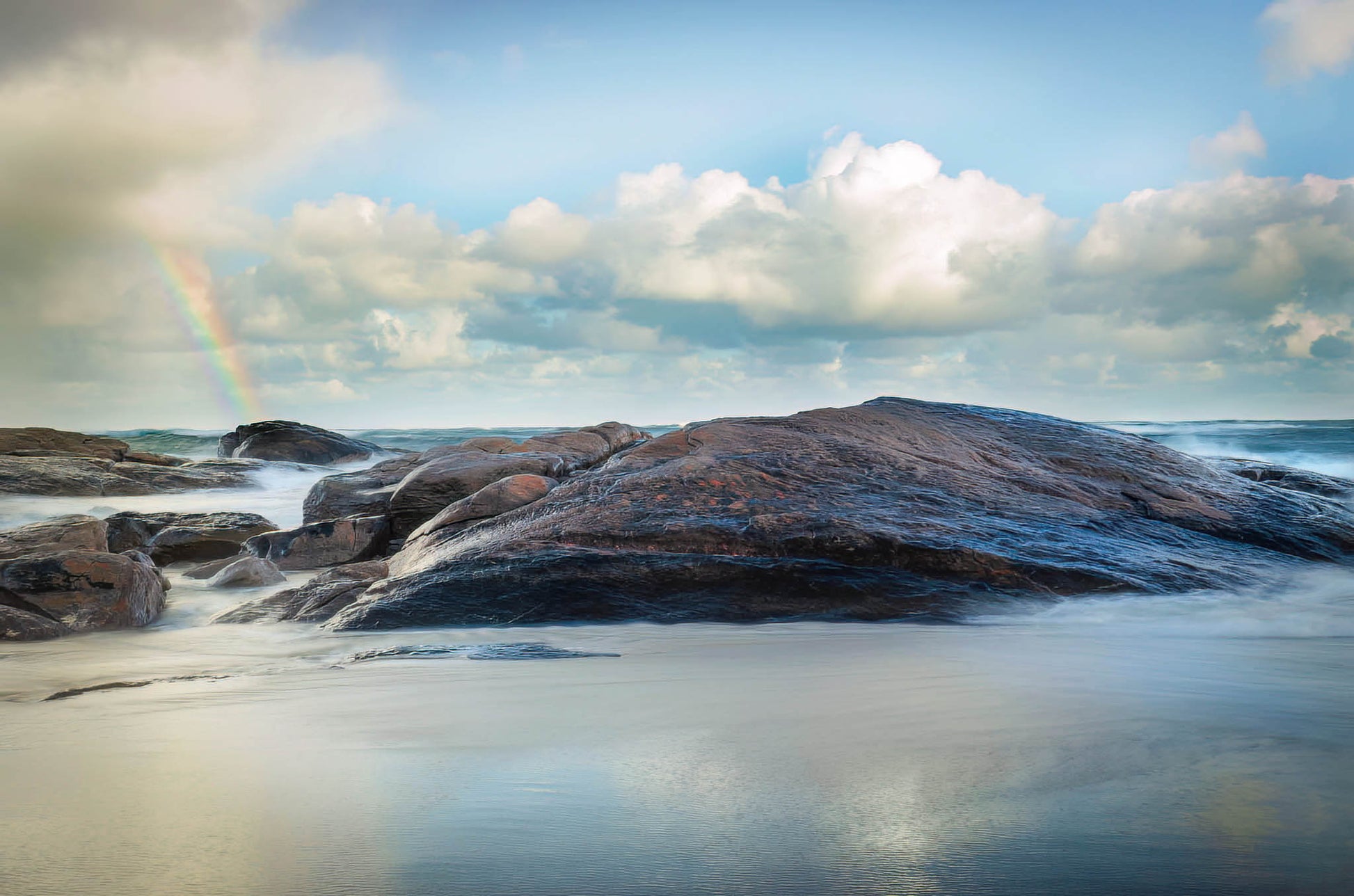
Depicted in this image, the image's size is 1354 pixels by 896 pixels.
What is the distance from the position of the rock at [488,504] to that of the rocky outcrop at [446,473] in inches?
19.3

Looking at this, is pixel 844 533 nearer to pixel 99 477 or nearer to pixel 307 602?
pixel 307 602

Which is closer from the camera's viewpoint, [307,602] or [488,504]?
[307,602]

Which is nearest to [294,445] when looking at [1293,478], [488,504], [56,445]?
[56,445]

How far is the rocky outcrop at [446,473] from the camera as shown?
7422mm

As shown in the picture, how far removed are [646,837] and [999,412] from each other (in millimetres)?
6498

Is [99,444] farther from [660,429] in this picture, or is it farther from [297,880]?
[660,429]

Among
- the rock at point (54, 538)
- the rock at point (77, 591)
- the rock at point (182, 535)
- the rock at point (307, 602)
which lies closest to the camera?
the rock at point (77, 591)

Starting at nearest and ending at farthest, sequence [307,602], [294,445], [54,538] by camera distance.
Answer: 1. [307,602]
2. [54,538]
3. [294,445]

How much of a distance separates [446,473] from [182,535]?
2865 millimetres

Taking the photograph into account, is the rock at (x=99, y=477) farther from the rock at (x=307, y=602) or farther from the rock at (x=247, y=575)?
the rock at (x=307, y=602)

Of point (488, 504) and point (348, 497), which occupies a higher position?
point (488, 504)

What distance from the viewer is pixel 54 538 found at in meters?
6.46

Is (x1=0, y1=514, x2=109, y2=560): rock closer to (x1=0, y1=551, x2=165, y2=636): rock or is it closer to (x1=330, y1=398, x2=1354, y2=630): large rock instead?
(x1=0, y1=551, x2=165, y2=636): rock

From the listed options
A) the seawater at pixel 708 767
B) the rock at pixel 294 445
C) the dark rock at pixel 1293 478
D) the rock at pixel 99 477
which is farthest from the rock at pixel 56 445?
the dark rock at pixel 1293 478
